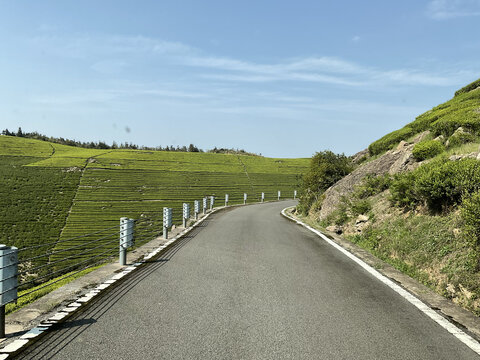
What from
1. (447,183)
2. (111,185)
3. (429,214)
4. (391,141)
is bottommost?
(111,185)

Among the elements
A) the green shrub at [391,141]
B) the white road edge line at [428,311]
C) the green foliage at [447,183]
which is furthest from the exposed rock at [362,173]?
the white road edge line at [428,311]

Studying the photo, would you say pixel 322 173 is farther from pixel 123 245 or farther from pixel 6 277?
pixel 6 277

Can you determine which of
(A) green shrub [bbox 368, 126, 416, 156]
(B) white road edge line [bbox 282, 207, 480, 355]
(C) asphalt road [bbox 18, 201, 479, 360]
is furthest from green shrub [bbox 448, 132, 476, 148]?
(C) asphalt road [bbox 18, 201, 479, 360]

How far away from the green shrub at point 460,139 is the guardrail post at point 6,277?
52.0ft

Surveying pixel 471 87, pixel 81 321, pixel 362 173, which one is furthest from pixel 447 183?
Result: pixel 471 87

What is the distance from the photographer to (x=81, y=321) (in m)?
4.78

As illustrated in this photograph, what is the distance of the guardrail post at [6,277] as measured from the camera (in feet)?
14.0

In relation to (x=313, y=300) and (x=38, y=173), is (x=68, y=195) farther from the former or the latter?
(x=313, y=300)

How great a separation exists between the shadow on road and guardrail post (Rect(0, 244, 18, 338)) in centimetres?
61

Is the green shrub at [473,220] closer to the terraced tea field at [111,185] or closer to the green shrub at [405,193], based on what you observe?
the green shrub at [405,193]

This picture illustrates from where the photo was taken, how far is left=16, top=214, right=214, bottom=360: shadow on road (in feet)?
12.5

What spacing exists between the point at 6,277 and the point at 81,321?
108cm

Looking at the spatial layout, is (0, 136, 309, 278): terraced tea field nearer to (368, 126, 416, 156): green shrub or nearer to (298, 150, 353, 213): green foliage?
(298, 150, 353, 213): green foliage

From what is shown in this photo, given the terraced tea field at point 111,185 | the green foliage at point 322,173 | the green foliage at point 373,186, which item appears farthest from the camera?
the terraced tea field at point 111,185
